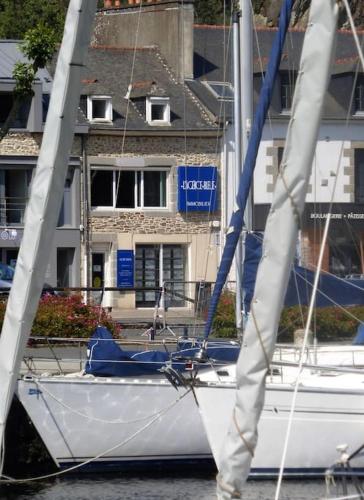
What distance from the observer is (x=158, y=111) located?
4197 centimetres

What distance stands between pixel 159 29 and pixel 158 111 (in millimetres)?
4722

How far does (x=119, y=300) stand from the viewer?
40594 mm

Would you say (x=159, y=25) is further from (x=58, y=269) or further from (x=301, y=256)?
(x=301, y=256)

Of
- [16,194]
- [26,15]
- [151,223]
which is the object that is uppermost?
[26,15]

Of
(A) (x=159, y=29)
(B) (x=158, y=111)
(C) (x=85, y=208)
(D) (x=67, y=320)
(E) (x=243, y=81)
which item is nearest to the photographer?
(E) (x=243, y=81)

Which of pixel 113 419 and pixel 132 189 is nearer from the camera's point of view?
pixel 113 419

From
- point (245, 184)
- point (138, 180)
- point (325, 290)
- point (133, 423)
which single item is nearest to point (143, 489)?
point (133, 423)

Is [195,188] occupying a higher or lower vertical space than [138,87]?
lower

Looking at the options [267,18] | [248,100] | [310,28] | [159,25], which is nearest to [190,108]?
[159,25]

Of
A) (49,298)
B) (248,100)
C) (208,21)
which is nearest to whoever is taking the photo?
(248,100)

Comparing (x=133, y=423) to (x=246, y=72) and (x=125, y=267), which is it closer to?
(x=246, y=72)

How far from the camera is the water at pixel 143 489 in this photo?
14.4m

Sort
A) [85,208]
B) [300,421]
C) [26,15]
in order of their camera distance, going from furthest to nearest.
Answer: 1. [26,15]
2. [85,208]
3. [300,421]

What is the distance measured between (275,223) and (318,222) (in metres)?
7.08
